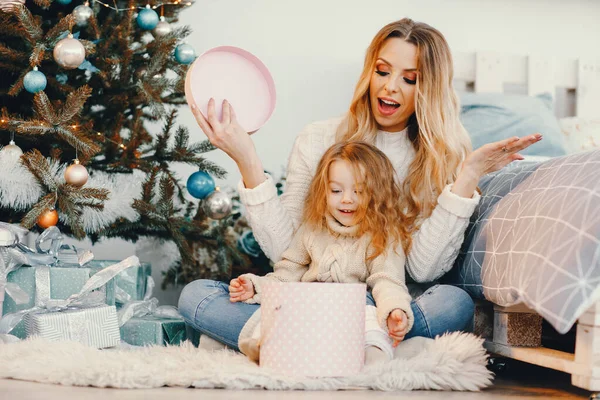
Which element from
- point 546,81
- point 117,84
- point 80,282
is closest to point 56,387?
point 80,282

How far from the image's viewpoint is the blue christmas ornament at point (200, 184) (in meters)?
1.76

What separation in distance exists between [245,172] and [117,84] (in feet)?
1.77

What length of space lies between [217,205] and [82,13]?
1.71 ft

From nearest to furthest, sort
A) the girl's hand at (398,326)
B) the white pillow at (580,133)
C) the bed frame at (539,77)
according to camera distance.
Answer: the girl's hand at (398,326), the white pillow at (580,133), the bed frame at (539,77)

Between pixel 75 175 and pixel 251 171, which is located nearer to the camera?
pixel 251 171

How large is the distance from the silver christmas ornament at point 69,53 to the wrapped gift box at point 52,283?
427 millimetres

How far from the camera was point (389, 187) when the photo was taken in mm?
1471

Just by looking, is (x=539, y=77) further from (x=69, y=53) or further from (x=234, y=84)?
(x=69, y=53)

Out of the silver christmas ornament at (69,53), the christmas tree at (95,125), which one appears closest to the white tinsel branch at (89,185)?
the christmas tree at (95,125)

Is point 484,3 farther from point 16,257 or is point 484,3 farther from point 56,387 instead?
point 56,387

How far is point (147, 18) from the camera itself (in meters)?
1.72

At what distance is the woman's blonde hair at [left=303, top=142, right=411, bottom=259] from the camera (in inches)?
56.6

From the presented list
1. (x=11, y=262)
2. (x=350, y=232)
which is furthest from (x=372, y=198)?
(x=11, y=262)

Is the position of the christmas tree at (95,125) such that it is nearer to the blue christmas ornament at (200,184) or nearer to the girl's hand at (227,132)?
the blue christmas ornament at (200,184)
